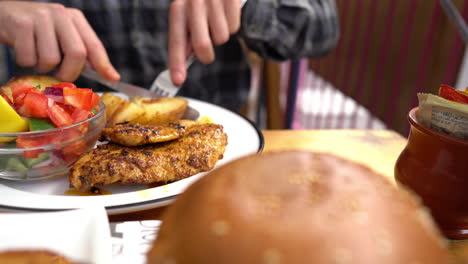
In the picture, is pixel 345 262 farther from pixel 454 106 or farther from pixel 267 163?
pixel 454 106

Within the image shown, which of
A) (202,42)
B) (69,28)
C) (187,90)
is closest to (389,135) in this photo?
(202,42)

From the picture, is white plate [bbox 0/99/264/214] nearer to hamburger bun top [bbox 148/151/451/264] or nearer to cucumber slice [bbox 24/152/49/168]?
cucumber slice [bbox 24/152/49/168]

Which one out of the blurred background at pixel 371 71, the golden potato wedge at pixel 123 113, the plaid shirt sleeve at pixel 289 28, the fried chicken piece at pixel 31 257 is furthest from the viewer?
the blurred background at pixel 371 71

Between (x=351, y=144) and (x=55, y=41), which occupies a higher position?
(x=55, y=41)

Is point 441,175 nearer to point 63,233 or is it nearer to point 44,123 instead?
point 63,233

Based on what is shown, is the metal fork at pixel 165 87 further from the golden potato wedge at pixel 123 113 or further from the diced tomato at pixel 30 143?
the diced tomato at pixel 30 143

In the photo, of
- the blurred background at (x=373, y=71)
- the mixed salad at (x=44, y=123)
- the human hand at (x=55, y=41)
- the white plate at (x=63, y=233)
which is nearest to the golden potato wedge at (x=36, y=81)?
the human hand at (x=55, y=41)

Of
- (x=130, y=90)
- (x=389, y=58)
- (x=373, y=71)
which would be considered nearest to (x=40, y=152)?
(x=130, y=90)
